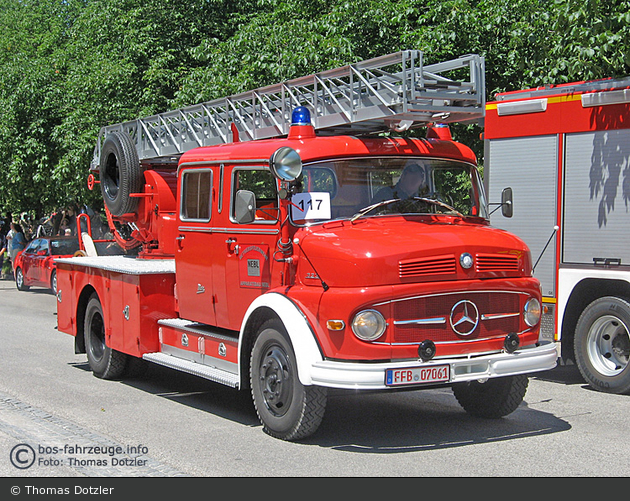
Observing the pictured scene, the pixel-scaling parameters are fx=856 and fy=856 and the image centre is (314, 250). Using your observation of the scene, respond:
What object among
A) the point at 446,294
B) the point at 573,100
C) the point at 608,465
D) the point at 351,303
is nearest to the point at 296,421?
the point at 351,303

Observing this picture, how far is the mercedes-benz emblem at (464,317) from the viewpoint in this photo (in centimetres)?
639

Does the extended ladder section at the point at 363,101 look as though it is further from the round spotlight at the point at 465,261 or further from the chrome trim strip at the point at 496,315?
the chrome trim strip at the point at 496,315

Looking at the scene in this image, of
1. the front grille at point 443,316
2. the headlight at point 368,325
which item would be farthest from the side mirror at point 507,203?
the headlight at point 368,325

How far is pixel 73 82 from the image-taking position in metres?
23.7

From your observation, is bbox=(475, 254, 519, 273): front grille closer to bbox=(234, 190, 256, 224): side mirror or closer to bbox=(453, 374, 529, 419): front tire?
bbox=(453, 374, 529, 419): front tire

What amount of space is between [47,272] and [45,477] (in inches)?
666

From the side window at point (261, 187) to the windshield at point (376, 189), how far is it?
12.1 inches

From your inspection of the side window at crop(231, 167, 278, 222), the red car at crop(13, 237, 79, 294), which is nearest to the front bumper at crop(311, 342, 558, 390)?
the side window at crop(231, 167, 278, 222)

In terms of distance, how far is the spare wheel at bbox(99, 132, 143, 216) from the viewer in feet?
34.6

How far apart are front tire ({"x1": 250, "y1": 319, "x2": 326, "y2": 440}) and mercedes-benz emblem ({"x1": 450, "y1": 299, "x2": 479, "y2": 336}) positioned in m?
Answer: 1.12

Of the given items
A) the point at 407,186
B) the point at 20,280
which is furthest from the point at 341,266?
the point at 20,280

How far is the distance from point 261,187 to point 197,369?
180 centimetres

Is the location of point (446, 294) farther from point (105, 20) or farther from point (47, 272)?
point (105, 20)
